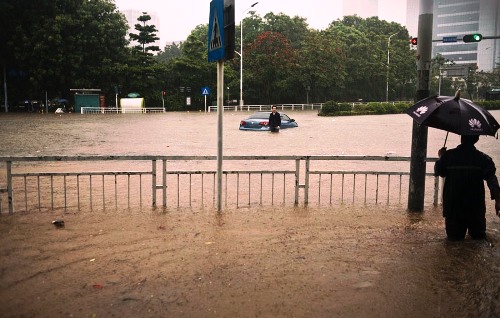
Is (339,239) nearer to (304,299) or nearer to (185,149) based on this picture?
(304,299)

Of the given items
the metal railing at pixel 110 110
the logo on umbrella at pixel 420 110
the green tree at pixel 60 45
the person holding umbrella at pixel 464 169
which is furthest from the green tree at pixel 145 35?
the person holding umbrella at pixel 464 169

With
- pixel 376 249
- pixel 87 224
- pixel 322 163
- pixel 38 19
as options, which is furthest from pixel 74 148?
pixel 38 19

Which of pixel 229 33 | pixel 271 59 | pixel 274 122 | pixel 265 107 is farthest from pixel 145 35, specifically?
pixel 229 33

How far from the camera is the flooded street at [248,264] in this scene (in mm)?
4188

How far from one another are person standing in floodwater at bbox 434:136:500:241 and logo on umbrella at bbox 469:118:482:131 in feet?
0.70

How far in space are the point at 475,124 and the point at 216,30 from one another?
371cm

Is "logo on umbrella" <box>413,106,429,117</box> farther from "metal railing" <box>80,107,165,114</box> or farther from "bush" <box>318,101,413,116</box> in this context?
"metal railing" <box>80,107,165,114</box>

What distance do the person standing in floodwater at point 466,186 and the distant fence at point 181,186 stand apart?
6.41 feet

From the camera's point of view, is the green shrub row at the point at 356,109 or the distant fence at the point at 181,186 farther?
the green shrub row at the point at 356,109

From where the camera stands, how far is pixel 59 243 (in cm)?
583

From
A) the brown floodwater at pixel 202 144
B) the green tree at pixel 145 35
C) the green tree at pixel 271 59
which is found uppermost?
the green tree at pixel 145 35

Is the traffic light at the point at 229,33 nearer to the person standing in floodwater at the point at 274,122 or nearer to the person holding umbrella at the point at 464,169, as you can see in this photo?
the person holding umbrella at the point at 464,169

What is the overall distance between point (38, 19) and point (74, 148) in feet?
125

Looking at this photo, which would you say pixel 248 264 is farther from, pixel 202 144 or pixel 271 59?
pixel 271 59
